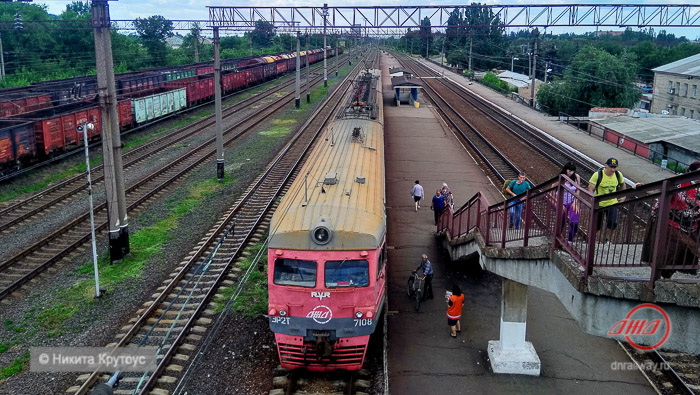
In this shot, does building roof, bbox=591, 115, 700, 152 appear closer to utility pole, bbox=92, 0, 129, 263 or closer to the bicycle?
the bicycle

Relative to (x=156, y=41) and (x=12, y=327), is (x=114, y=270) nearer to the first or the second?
(x=12, y=327)

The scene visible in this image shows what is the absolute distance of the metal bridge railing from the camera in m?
5.48

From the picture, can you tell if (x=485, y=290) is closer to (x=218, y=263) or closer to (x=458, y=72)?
(x=218, y=263)

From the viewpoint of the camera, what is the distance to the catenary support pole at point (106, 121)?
1400 centimetres

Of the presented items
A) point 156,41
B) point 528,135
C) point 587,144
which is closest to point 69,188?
point 528,135

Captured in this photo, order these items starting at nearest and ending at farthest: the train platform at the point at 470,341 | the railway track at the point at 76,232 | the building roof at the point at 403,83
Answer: the train platform at the point at 470,341, the railway track at the point at 76,232, the building roof at the point at 403,83

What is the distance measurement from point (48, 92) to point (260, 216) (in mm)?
22588

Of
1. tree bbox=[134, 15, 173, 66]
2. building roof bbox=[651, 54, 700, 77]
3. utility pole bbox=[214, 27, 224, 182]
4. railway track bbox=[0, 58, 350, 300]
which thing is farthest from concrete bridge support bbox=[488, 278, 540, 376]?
tree bbox=[134, 15, 173, 66]

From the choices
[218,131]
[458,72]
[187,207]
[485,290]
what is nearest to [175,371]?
[485,290]

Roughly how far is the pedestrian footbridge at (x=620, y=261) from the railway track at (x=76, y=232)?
37.2 ft

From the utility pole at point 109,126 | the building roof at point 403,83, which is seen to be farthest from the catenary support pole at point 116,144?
the building roof at point 403,83

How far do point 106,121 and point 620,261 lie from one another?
12391 millimetres

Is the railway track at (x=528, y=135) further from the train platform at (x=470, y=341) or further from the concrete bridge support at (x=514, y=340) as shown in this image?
the concrete bridge support at (x=514, y=340)

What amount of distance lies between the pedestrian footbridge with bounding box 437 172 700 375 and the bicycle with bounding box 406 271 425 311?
3123 mm
